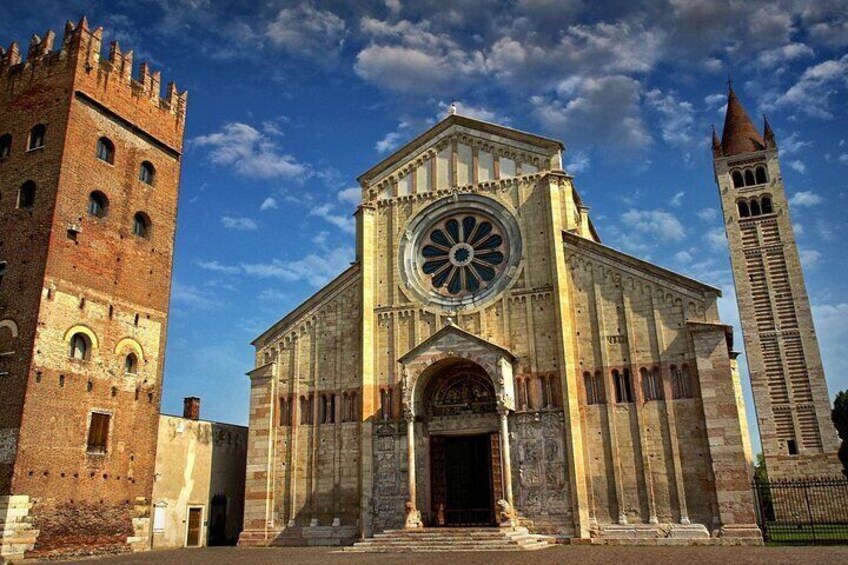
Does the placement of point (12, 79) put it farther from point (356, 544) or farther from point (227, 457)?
point (356, 544)

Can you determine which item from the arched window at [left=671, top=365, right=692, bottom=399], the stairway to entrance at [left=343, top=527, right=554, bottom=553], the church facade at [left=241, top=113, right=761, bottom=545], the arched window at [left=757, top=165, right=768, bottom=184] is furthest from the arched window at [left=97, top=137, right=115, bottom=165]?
the arched window at [left=757, top=165, right=768, bottom=184]

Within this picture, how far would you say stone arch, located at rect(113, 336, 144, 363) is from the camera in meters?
23.3

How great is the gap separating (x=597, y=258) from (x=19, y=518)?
19.1 meters

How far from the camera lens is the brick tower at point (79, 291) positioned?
66.1ft

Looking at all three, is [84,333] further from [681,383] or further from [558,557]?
[681,383]

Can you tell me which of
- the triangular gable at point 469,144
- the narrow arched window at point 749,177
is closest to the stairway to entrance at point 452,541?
the triangular gable at point 469,144

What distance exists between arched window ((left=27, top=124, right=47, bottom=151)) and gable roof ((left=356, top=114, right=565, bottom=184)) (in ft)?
36.6

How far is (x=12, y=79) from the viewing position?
25.0m

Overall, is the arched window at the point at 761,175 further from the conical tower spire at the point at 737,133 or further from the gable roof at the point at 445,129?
the gable roof at the point at 445,129

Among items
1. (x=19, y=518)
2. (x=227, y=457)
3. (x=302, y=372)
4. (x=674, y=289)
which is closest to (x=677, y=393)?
(x=674, y=289)

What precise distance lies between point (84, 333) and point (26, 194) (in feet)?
17.5

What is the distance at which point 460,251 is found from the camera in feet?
81.7

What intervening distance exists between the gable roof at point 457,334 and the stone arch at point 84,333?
33.1ft

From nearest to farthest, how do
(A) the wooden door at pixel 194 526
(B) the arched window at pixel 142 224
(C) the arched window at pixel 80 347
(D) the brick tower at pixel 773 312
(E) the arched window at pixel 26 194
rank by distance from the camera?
1. (C) the arched window at pixel 80 347
2. (E) the arched window at pixel 26 194
3. (A) the wooden door at pixel 194 526
4. (B) the arched window at pixel 142 224
5. (D) the brick tower at pixel 773 312
